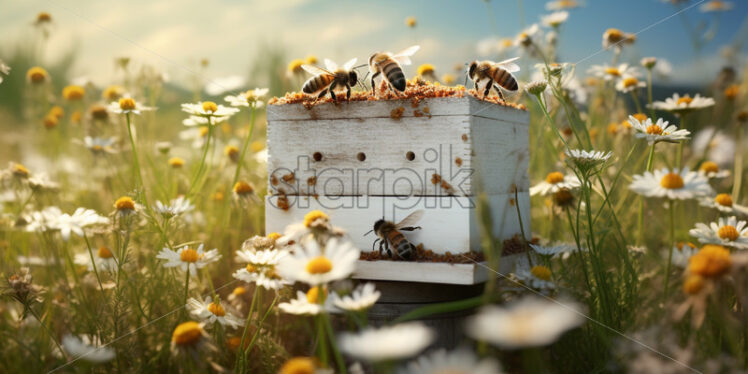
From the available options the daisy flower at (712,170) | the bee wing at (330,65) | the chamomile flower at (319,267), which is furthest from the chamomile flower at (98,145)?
the daisy flower at (712,170)

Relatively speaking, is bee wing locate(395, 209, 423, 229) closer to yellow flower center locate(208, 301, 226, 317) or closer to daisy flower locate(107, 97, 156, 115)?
yellow flower center locate(208, 301, 226, 317)

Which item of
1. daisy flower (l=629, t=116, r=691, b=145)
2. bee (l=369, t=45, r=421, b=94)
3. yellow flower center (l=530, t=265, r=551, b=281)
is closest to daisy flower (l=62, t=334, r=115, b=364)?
bee (l=369, t=45, r=421, b=94)

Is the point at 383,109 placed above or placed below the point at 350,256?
above

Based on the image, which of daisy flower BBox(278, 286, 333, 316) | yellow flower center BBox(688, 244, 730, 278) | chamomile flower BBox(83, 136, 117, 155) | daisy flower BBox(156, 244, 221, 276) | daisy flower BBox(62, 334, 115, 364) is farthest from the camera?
chamomile flower BBox(83, 136, 117, 155)

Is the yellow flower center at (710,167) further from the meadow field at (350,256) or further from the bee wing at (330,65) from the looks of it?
the bee wing at (330,65)

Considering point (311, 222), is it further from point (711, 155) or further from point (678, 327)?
point (711, 155)

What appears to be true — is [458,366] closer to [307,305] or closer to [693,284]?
[693,284]

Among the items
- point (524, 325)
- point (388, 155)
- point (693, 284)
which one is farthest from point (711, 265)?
point (388, 155)
